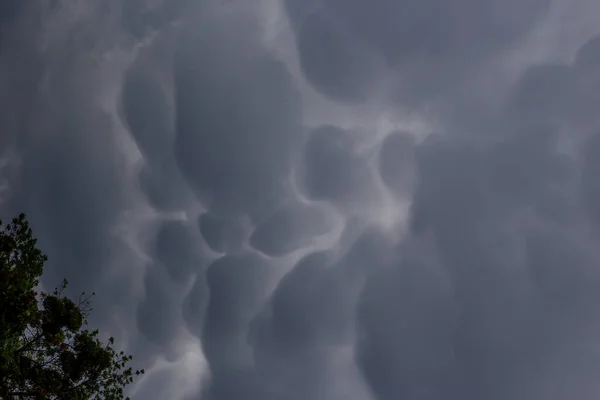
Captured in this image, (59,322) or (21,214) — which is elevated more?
(21,214)

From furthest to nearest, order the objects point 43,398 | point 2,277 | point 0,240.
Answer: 1. point 0,240
2. point 43,398
3. point 2,277

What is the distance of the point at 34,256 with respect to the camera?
4169 cm

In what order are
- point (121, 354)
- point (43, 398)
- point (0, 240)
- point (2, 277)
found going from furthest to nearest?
point (121, 354), point (0, 240), point (43, 398), point (2, 277)

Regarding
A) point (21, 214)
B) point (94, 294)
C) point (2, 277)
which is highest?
point (21, 214)

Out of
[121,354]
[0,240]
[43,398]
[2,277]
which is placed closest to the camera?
[2,277]

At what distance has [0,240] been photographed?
3734 cm

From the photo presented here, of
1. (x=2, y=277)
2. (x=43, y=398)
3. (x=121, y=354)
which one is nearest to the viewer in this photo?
(x=2, y=277)

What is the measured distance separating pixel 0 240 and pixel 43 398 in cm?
1479

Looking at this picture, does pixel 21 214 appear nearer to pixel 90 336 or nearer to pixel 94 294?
pixel 94 294

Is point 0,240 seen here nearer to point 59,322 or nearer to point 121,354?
point 59,322

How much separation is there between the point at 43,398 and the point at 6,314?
753cm

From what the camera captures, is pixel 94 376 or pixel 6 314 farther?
pixel 94 376

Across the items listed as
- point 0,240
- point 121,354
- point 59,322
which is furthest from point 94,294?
point 0,240

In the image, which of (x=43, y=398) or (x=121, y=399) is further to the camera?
(x=121, y=399)
